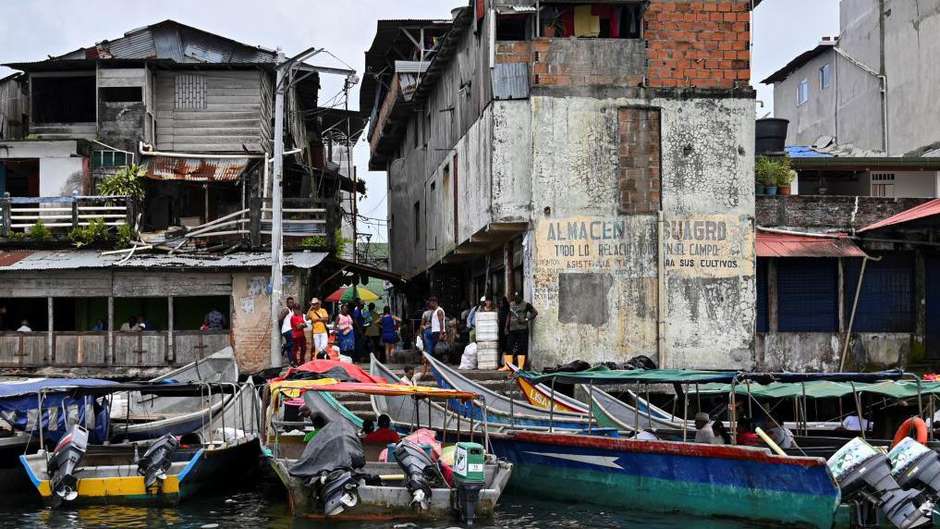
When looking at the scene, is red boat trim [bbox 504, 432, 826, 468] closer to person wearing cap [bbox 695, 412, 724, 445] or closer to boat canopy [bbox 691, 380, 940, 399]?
person wearing cap [bbox 695, 412, 724, 445]

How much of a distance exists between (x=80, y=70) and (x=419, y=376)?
13682 mm

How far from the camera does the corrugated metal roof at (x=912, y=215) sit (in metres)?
24.5

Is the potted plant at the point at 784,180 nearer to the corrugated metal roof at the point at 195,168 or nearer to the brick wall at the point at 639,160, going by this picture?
the brick wall at the point at 639,160

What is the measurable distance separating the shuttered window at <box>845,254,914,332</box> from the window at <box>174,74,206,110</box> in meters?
16.6

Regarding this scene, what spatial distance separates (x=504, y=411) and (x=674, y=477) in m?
5.18

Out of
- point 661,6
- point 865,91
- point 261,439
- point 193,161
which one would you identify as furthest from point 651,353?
point 865,91

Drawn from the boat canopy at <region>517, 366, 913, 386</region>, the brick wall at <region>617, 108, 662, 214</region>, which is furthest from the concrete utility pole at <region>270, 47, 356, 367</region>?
the boat canopy at <region>517, 366, 913, 386</region>

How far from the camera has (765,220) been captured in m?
26.5

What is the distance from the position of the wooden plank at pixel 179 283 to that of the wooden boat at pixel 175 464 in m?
5.63

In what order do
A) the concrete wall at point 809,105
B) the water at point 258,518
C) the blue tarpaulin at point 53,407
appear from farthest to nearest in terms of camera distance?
the concrete wall at point 809,105, the blue tarpaulin at point 53,407, the water at point 258,518

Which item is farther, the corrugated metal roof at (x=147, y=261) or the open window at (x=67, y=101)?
the open window at (x=67, y=101)

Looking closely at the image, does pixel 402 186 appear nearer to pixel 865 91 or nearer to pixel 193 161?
pixel 193 161

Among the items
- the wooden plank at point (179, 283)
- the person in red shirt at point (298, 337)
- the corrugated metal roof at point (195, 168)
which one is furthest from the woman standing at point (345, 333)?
the corrugated metal roof at point (195, 168)

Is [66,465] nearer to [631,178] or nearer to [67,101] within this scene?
[631,178]
